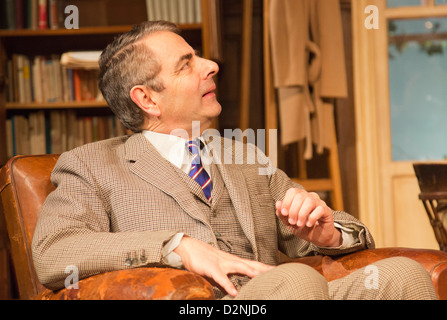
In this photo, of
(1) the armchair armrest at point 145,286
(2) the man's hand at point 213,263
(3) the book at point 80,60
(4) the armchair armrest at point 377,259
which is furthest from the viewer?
(3) the book at point 80,60

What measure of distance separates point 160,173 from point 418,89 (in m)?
2.25

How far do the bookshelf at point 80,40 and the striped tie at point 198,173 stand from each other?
4.21 ft

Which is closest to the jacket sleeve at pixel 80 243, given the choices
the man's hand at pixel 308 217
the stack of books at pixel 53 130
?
the man's hand at pixel 308 217

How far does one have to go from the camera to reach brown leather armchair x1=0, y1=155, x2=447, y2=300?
103cm

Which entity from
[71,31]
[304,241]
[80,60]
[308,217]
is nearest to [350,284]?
[308,217]

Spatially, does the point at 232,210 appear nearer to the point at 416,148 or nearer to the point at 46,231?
the point at 46,231

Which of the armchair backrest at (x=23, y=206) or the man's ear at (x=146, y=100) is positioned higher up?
the man's ear at (x=146, y=100)

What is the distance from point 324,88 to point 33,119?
154cm

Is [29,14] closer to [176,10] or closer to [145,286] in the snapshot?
[176,10]

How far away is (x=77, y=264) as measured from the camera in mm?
1135

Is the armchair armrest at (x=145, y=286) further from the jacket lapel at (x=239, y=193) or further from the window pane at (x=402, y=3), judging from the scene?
the window pane at (x=402, y=3)

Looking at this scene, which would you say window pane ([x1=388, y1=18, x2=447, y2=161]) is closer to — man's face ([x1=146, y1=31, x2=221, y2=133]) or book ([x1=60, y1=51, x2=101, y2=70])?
book ([x1=60, y1=51, x2=101, y2=70])

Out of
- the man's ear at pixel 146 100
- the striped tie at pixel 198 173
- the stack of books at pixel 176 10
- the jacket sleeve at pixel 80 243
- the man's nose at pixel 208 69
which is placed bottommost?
the jacket sleeve at pixel 80 243

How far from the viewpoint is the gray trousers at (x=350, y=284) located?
98cm
